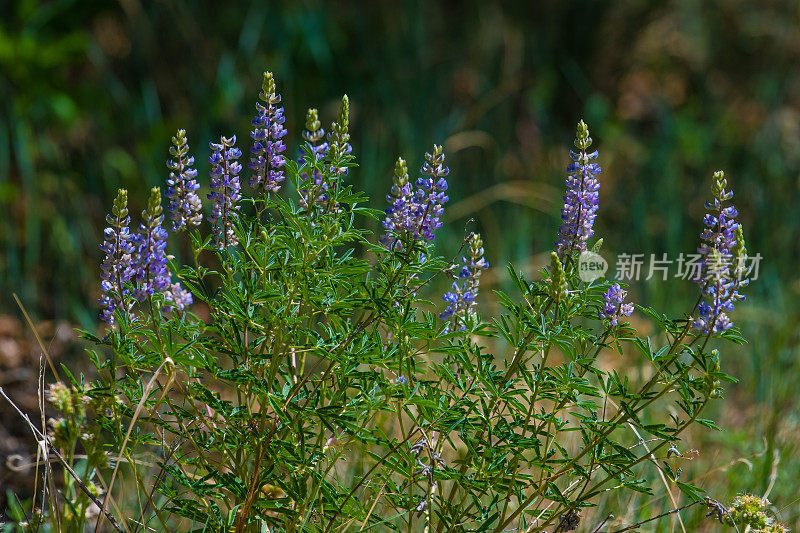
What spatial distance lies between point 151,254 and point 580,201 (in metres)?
0.70

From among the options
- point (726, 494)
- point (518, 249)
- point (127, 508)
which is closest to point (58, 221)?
point (127, 508)

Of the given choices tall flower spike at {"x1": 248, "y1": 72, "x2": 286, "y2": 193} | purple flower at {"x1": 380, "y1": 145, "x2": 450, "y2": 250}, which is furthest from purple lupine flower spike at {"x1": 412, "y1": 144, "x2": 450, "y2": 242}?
tall flower spike at {"x1": 248, "y1": 72, "x2": 286, "y2": 193}

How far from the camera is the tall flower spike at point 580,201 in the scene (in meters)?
1.42

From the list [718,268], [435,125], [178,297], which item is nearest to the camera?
[718,268]

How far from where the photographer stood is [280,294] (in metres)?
1.37

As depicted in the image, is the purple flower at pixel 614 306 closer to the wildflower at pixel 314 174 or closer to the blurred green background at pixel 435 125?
the wildflower at pixel 314 174

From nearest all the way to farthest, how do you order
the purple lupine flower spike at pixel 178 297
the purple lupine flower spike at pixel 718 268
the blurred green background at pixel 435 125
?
the purple lupine flower spike at pixel 718 268 → the purple lupine flower spike at pixel 178 297 → the blurred green background at pixel 435 125

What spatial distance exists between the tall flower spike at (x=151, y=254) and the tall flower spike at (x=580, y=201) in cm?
66

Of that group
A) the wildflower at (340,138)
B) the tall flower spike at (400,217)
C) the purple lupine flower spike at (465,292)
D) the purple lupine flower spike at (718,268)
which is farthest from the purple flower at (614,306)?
the wildflower at (340,138)

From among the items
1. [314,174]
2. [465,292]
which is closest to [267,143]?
[314,174]

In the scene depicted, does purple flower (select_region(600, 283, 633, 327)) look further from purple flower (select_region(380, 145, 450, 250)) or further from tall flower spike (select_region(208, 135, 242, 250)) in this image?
tall flower spike (select_region(208, 135, 242, 250))

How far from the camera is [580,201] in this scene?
1417 mm

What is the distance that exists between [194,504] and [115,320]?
372mm

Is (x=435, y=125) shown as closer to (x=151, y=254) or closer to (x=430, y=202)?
(x=430, y=202)
